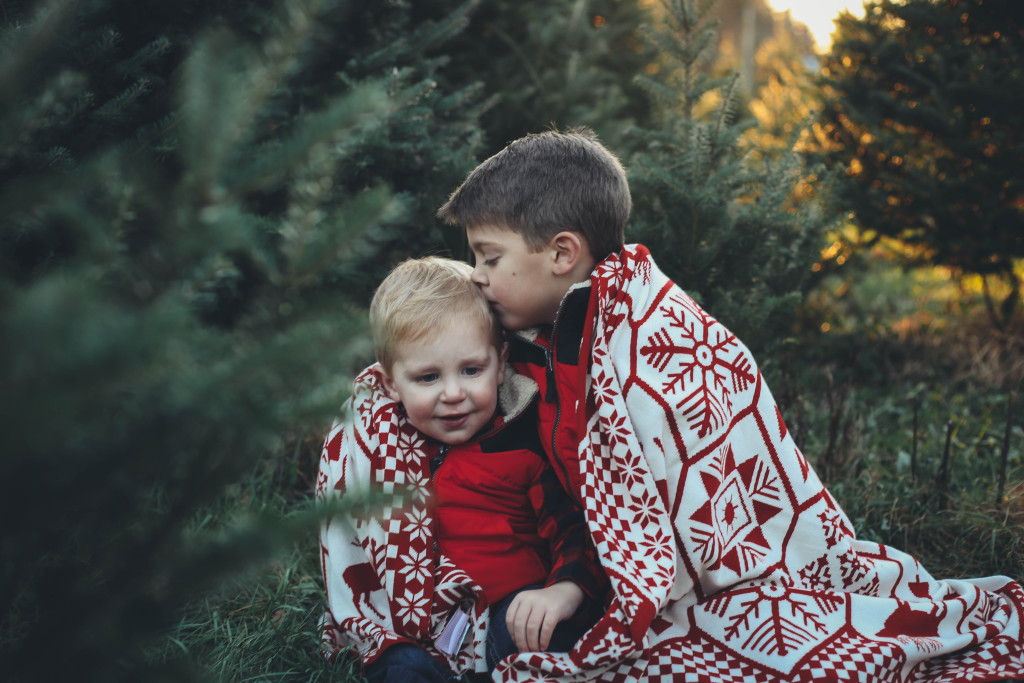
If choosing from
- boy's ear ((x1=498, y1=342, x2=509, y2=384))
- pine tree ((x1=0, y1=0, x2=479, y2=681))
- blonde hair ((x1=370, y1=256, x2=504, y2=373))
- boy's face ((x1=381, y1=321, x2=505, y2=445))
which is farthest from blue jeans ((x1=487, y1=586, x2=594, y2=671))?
pine tree ((x1=0, y1=0, x2=479, y2=681))

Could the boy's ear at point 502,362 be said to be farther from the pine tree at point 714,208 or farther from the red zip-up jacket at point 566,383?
the pine tree at point 714,208

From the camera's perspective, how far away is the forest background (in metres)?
0.82

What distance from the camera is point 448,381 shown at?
2002 mm

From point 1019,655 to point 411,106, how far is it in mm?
2777

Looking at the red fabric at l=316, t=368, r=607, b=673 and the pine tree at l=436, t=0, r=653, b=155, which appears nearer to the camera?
the red fabric at l=316, t=368, r=607, b=673

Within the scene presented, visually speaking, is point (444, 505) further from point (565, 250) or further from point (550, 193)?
point (550, 193)

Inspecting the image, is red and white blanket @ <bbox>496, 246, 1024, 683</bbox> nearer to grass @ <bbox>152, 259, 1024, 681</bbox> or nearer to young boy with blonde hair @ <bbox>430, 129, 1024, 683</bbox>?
young boy with blonde hair @ <bbox>430, 129, 1024, 683</bbox>

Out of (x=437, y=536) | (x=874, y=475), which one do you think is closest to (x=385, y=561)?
(x=437, y=536)

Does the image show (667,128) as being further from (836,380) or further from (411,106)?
(836,380)

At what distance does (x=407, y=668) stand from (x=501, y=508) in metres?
0.50

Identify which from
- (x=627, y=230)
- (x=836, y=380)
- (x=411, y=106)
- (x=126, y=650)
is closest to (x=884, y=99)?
(x=836, y=380)

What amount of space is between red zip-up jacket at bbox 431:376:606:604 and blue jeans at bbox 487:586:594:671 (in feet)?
0.15

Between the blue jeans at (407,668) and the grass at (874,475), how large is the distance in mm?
100

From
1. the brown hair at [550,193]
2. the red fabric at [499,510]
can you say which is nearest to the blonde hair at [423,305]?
the brown hair at [550,193]
